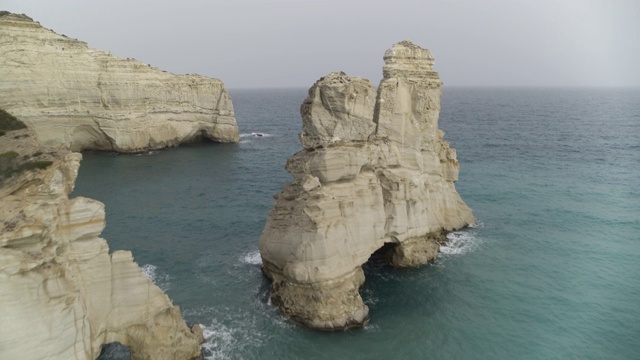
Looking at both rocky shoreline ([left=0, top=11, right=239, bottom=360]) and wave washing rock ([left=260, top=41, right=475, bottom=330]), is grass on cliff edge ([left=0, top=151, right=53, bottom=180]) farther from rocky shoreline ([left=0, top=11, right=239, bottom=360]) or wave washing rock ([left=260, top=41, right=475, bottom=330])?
wave washing rock ([left=260, top=41, right=475, bottom=330])

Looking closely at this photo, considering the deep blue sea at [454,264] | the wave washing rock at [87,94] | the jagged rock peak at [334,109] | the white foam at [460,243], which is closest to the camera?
the deep blue sea at [454,264]

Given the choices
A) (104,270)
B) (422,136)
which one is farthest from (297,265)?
(422,136)

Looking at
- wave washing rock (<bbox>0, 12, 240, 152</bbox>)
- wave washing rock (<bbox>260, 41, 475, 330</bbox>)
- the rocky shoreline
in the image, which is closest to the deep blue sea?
wave washing rock (<bbox>260, 41, 475, 330</bbox>)

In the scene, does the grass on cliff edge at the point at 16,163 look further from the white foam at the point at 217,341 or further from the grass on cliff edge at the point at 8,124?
the white foam at the point at 217,341

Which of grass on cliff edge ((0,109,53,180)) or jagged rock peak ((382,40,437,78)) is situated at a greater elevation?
jagged rock peak ((382,40,437,78))

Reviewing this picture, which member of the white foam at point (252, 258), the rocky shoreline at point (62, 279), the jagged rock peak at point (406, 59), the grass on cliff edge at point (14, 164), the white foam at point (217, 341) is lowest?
the white foam at point (217, 341)

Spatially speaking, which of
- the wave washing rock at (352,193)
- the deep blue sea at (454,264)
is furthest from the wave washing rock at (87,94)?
the wave washing rock at (352,193)
